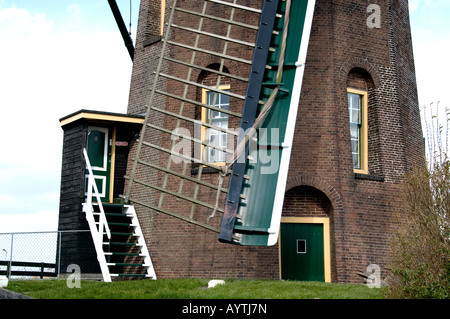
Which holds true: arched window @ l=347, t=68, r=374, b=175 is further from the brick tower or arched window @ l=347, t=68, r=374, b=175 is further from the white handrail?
the white handrail

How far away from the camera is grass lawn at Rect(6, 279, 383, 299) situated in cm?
1214

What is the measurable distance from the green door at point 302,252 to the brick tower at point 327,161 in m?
0.02

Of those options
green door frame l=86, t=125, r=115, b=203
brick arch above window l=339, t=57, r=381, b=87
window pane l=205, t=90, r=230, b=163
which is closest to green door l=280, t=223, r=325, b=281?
window pane l=205, t=90, r=230, b=163

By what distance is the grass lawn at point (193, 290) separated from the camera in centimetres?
1214

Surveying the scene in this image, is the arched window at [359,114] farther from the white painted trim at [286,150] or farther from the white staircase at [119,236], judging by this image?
the white staircase at [119,236]

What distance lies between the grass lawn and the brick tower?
1829mm

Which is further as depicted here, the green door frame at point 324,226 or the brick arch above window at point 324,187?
the green door frame at point 324,226

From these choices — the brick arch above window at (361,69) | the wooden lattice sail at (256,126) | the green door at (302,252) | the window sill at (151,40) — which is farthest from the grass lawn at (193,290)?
the window sill at (151,40)

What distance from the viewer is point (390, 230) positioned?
16891mm

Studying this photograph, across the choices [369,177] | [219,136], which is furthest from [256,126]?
[369,177]
